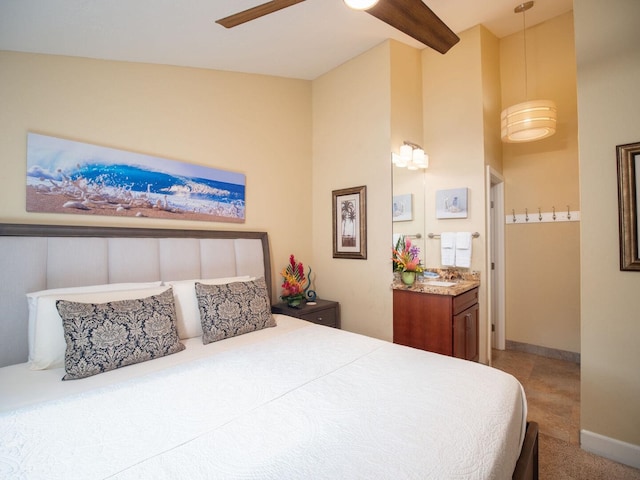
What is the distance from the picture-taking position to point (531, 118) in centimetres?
262

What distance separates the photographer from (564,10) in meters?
3.08

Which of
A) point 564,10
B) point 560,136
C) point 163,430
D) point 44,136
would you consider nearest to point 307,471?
point 163,430

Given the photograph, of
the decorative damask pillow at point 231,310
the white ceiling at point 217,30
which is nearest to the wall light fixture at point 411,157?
the white ceiling at point 217,30

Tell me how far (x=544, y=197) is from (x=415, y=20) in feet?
9.30

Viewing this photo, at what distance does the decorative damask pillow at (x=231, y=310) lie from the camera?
196 cm

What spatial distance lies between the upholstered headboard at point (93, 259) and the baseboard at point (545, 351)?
3.22 m

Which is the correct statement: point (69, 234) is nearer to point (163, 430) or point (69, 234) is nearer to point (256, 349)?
point (256, 349)

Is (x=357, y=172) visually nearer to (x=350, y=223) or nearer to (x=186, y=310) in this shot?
(x=350, y=223)

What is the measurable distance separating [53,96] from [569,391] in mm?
4493

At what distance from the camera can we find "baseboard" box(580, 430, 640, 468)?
1.78 metres

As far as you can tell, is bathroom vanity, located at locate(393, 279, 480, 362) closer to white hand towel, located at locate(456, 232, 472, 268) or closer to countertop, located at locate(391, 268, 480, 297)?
countertop, located at locate(391, 268, 480, 297)

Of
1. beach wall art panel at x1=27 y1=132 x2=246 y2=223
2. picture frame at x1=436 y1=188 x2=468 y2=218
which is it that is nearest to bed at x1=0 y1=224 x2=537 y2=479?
beach wall art panel at x1=27 y1=132 x2=246 y2=223

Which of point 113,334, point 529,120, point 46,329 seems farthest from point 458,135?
point 46,329

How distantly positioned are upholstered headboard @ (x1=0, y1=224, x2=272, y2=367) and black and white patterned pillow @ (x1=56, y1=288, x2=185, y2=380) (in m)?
0.42
